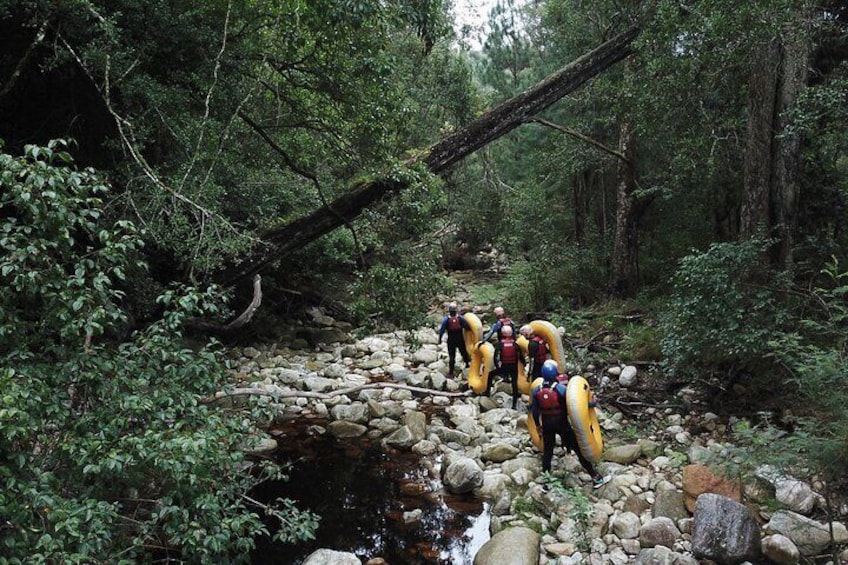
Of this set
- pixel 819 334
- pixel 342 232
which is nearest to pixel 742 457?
pixel 819 334

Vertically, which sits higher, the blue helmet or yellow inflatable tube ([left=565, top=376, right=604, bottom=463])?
the blue helmet

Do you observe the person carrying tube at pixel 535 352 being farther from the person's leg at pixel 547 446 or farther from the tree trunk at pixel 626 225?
the tree trunk at pixel 626 225

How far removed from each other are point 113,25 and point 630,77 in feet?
24.6

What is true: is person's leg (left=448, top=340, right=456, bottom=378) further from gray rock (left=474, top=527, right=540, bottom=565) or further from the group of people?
gray rock (left=474, top=527, right=540, bottom=565)

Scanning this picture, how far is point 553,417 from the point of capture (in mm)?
6492

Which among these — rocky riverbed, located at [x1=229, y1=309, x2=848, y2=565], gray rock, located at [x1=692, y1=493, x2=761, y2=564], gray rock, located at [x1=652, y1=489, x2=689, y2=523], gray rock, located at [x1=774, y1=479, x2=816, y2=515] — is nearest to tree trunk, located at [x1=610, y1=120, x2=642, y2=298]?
rocky riverbed, located at [x1=229, y1=309, x2=848, y2=565]

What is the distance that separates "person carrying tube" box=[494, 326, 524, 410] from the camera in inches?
353

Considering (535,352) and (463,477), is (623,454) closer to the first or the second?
(463,477)

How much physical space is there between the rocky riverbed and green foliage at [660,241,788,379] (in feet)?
3.06

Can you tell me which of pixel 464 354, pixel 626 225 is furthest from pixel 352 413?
pixel 626 225

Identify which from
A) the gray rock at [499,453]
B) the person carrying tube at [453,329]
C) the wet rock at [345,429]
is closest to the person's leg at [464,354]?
the person carrying tube at [453,329]

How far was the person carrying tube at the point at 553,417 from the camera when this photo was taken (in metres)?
6.47

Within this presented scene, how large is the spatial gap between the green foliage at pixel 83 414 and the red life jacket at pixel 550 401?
3244 mm

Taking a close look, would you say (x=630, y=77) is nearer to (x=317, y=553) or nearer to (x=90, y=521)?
(x=317, y=553)
